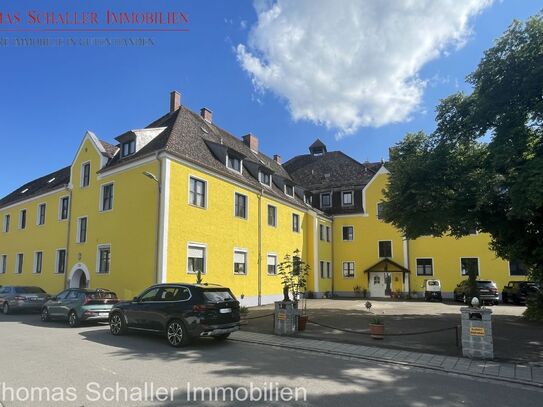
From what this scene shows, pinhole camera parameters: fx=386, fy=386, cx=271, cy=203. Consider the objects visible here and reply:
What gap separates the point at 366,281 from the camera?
33.7 meters

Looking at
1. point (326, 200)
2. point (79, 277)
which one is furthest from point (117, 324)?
point (326, 200)

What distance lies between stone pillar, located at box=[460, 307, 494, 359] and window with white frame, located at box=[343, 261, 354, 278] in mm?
25396

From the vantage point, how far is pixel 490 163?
1421 centimetres

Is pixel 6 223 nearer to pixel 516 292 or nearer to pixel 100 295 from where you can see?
pixel 100 295

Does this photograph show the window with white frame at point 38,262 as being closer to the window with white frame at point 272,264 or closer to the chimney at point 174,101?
the chimney at point 174,101

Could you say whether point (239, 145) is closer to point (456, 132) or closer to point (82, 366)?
point (456, 132)

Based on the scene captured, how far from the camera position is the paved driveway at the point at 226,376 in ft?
20.6

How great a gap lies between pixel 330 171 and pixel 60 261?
24866 mm

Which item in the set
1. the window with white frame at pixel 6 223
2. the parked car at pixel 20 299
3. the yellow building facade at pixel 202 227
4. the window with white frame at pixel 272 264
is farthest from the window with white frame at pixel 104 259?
the window with white frame at pixel 6 223

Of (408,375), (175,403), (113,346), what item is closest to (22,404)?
(175,403)

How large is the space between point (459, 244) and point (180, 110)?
2427 centimetres

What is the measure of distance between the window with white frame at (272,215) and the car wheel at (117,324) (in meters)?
14.9

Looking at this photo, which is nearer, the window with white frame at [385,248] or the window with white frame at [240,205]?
the window with white frame at [240,205]

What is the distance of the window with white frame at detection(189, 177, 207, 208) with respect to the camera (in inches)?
774
